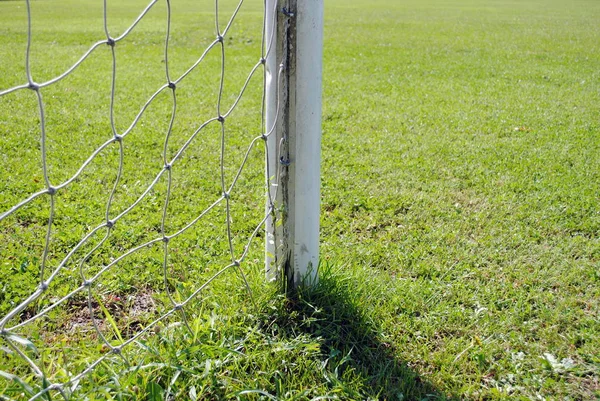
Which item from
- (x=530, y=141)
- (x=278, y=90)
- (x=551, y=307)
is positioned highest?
(x=278, y=90)

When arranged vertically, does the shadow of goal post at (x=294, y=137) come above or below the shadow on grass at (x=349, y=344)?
above

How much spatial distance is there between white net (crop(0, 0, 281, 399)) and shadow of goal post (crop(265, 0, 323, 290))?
6cm

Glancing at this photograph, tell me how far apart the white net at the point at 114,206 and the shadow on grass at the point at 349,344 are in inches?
13.2

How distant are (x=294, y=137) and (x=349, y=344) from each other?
3.04ft

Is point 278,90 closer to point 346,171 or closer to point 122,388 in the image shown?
point 122,388

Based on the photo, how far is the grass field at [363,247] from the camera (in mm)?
2213

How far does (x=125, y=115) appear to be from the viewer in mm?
5977

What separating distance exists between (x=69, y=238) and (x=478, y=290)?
7.73ft

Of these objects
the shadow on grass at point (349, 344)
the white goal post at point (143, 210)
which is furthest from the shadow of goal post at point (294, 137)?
the shadow on grass at point (349, 344)

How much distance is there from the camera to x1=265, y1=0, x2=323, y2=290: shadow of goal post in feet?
7.13

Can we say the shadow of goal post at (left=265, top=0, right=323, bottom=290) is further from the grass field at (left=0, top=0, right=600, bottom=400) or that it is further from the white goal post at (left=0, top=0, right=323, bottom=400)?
the grass field at (left=0, top=0, right=600, bottom=400)

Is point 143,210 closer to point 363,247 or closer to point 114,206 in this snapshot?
point 114,206

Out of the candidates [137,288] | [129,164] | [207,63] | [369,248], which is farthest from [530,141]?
[207,63]

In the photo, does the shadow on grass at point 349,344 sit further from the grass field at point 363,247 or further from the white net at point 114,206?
the white net at point 114,206
